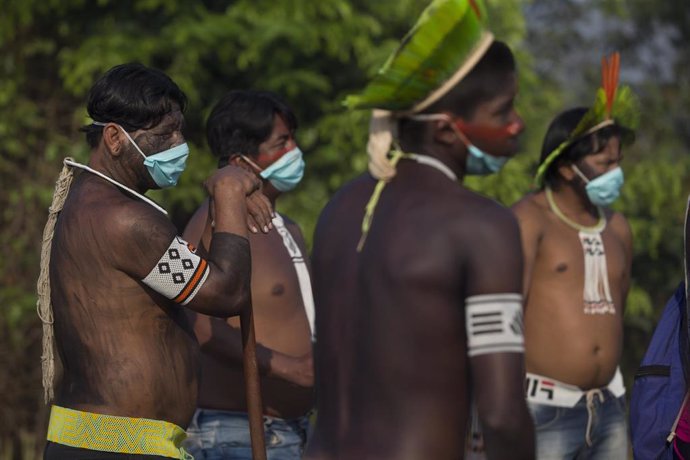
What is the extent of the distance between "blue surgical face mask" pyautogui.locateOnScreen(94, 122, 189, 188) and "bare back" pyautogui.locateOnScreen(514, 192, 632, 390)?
2250 millimetres

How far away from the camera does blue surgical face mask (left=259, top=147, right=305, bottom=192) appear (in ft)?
17.9

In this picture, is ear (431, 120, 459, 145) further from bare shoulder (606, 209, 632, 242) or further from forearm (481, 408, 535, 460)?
bare shoulder (606, 209, 632, 242)

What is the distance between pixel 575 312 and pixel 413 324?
2.92 m

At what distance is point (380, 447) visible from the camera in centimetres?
318

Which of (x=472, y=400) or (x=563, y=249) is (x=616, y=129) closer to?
(x=563, y=249)

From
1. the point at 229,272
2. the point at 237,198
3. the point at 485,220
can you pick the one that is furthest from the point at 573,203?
the point at 485,220

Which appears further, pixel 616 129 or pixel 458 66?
pixel 616 129

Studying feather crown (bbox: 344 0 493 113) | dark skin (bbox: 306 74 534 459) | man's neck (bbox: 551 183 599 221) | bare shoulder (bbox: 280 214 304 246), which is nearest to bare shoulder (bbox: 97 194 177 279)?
dark skin (bbox: 306 74 534 459)

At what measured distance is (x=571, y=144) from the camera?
249 inches

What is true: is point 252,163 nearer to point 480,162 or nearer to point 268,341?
point 268,341

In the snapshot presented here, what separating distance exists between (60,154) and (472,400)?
22.6 feet

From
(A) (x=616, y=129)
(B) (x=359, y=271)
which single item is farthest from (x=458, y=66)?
(A) (x=616, y=129)

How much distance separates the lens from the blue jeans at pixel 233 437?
5.08 metres

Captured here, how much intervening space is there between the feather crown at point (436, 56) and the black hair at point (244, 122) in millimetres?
2156
